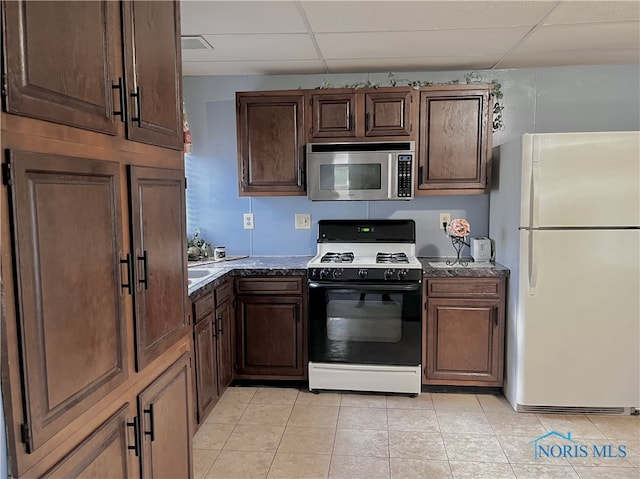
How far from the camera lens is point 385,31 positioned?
8.50ft

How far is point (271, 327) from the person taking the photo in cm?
319

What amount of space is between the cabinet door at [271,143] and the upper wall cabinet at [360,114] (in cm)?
12

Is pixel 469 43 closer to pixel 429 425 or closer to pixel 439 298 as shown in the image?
pixel 439 298

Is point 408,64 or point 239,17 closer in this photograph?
point 239,17

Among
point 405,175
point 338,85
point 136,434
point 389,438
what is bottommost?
point 389,438

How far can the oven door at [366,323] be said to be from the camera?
3.01 meters

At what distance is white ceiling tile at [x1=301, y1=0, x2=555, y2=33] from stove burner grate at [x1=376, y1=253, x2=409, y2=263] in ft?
4.54

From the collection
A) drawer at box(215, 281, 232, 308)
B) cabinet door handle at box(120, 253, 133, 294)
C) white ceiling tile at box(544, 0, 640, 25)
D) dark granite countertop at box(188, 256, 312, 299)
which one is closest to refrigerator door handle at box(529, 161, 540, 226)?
white ceiling tile at box(544, 0, 640, 25)

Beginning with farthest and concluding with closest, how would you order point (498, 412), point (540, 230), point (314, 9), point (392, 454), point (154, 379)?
point (498, 412), point (540, 230), point (392, 454), point (314, 9), point (154, 379)

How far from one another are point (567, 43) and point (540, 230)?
1.13 meters

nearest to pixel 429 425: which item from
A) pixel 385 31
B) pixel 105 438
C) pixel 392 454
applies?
→ pixel 392 454

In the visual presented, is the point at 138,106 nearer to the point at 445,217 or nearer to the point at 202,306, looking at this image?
the point at 202,306

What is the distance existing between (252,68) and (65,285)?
2.69m

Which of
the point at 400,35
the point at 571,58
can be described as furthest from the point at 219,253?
the point at 571,58
